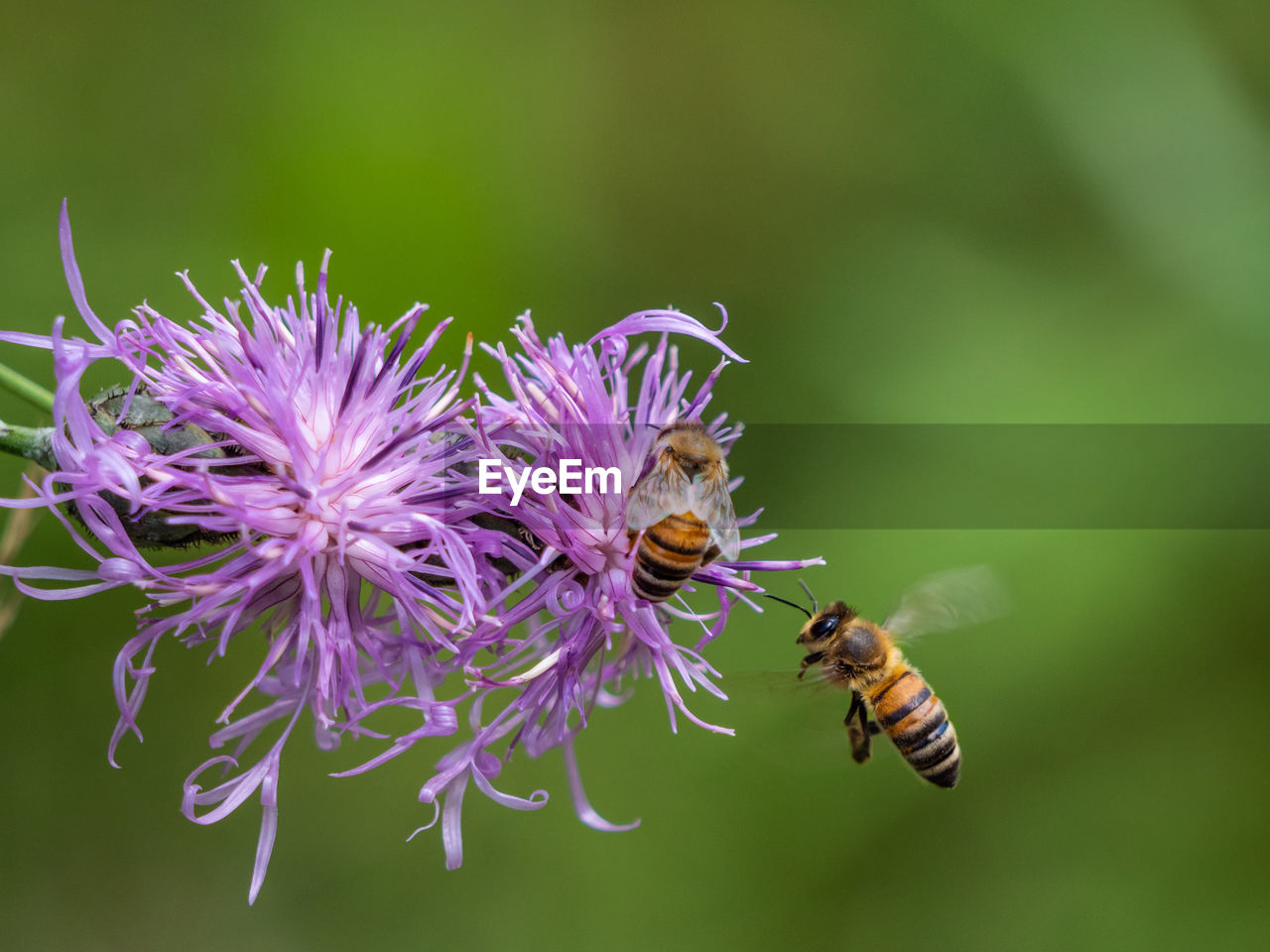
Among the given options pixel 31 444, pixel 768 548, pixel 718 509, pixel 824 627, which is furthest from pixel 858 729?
pixel 31 444

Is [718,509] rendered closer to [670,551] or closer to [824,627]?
[670,551]

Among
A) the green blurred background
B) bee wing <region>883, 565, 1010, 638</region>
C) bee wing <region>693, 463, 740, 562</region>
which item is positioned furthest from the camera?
the green blurred background

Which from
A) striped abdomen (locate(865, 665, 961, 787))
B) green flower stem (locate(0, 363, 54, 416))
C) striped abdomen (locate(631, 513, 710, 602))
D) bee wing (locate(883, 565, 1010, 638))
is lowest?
striped abdomen (locate(631, 513, 710, 602))

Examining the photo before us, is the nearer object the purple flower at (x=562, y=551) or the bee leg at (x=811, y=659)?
the purple flower at (x=562, y=551)

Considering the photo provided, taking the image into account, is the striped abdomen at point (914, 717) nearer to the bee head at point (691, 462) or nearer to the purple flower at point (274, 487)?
the bee head at point (691, 462)

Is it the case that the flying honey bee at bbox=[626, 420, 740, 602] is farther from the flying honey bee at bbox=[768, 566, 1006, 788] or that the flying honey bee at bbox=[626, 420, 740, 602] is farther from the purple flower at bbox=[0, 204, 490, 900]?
the flying honey bee at bbox=[768, 566, 1006, 788]

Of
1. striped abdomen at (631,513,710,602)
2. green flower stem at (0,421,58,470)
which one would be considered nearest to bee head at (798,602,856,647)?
striped abdomen at (631,513,710,602)

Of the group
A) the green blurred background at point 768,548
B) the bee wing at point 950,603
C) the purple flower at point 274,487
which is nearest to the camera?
the purple flower at point 274,487

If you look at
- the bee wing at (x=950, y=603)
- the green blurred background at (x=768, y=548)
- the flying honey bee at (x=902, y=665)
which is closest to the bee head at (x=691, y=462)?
the flying honey bee at (x=902, y=665)

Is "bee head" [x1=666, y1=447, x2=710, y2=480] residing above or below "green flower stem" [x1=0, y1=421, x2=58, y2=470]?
above
